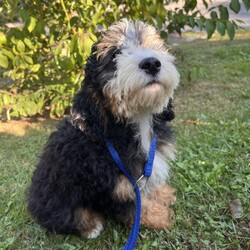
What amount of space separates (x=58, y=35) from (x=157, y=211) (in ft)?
9.61

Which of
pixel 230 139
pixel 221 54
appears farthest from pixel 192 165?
pixel 221 54

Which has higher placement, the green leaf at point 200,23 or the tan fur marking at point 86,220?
the green leaf at point 200,23

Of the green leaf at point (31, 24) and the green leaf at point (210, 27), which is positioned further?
the green leaf at point (31, 24)

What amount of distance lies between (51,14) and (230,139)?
2.83 m

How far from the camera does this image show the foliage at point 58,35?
4227 mm

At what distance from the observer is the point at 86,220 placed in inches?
107

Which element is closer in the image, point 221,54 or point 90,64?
point 90,64

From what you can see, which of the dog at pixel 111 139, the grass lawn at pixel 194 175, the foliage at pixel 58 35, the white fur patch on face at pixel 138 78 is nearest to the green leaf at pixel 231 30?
the foliage at pixel 58 35

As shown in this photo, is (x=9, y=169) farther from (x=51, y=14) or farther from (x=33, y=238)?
(x=51, y=14)

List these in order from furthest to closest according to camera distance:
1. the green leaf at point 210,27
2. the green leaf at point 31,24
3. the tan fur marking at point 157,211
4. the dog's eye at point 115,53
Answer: the green leaf at point 31,24 < the green leaf at point 210,27 < the tan fur marking at point 157,211 < the dog's eye at point 115,53

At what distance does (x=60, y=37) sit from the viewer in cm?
497

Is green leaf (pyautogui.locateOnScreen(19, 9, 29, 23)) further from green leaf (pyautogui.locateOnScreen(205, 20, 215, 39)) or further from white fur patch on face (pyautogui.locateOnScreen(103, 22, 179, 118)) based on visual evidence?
white fur patch on face (pyautogui.locateOnScreen(103, 22, 179, 118))

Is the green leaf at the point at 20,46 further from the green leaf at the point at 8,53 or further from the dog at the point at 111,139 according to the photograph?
the dog at the point at 111,139

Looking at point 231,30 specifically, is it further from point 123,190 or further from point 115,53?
point 123,190
